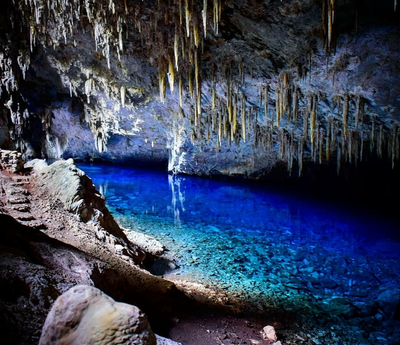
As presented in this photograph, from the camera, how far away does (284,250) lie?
688 cm

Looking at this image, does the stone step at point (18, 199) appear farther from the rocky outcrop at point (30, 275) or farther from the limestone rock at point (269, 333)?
the limestone rock at point (269, 333)

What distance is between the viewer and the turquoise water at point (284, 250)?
14.9 ft

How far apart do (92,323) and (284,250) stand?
6.02 meters

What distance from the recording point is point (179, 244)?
6738 millimetres

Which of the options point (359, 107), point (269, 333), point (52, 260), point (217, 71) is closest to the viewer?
point (52, 260)

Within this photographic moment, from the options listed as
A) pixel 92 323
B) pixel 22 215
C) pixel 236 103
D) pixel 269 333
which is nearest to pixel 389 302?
pixel 269 333

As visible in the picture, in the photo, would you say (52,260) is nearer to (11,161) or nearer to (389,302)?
(11,161)

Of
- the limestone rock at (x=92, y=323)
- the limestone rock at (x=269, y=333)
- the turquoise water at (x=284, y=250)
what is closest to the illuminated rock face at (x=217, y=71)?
the turquoise water at (x=284, y=250)

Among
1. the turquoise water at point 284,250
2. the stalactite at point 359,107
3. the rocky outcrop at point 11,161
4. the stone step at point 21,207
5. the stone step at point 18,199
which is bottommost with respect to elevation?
the turquoise water at point 284,250

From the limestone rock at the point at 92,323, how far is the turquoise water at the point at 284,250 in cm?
320

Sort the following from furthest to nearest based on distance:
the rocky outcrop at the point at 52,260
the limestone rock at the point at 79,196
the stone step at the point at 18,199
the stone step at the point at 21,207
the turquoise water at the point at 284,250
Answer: the limestone rock at the point at 79,196 → the stone step at the point at 18,199 → the stone step at the point at 21,207 → the turquoise water at the point at 284,250 → the rocky outcrop at the point at 52,260

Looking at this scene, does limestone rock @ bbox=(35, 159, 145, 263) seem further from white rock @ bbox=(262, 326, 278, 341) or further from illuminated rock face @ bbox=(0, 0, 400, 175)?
illuminated rock face @ bbox=(0, 0, 400, 175)

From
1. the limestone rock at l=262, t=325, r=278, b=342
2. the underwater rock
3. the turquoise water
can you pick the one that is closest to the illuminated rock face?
the turquoise water

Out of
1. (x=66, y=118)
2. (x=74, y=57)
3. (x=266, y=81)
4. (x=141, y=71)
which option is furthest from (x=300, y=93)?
(x=66, y=118)
